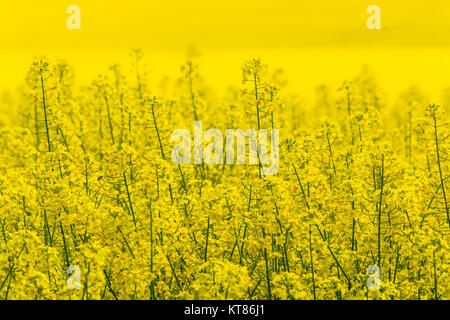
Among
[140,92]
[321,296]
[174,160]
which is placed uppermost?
[140,92]

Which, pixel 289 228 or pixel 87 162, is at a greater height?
pixel 87 162

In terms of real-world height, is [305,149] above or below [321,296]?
above

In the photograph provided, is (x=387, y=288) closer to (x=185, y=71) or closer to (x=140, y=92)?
(x=185, y=71)

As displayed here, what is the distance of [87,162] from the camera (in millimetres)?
6363

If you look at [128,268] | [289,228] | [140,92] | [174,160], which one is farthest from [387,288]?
[140,92]

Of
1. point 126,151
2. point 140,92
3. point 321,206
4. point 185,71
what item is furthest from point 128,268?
point 140,92

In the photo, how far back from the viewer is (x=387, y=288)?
4.92 metres

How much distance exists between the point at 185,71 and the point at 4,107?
9.47 meters

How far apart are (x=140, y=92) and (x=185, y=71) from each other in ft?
5.29
